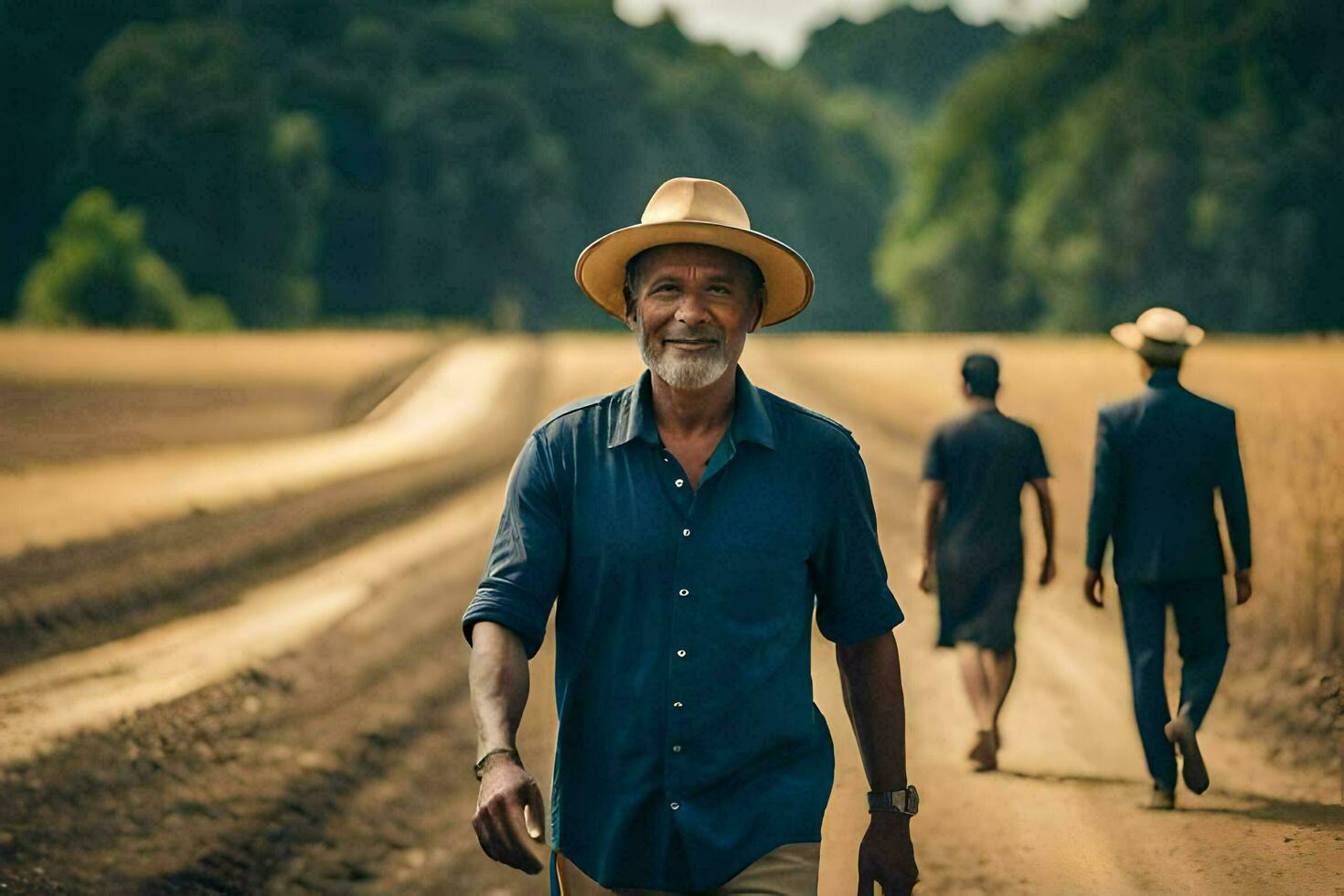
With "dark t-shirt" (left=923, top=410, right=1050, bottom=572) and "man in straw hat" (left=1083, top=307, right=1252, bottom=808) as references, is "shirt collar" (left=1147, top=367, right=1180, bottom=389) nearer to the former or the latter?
"man in straw hat" (left=1083, top=307, right=1252, bottom=808)

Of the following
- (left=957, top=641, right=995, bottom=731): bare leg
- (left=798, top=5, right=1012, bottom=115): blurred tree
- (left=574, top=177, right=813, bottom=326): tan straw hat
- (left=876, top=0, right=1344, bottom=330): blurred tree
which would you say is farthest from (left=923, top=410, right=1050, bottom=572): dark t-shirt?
(left=798, top=5, right=1012, bottom=115): blurred tree

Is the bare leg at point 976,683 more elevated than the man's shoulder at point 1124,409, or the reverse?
the man's shoulder at point 1124,409

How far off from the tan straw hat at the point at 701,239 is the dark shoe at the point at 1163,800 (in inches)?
167

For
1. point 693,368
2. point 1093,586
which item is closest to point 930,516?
point 1093,586

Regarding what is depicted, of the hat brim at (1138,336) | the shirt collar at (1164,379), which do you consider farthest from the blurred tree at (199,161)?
the shirt collar at (1164,379)

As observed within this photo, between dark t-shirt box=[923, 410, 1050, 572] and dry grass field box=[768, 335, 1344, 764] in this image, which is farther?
dry grass field box=[768, 335, 1344, 764]

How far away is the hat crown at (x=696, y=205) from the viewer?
3.74 metres

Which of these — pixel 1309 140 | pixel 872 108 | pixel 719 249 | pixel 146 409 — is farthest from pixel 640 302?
pixel 872 108

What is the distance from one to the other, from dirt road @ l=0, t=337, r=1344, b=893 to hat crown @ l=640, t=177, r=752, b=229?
11.5 ft

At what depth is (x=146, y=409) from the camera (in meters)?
28.4

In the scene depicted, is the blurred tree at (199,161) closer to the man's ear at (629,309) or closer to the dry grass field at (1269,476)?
the dry grass field at (1269,476)

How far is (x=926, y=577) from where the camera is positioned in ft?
29.5

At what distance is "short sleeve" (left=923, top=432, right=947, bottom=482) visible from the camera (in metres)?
8.91

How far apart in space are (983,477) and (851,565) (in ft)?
17.8
